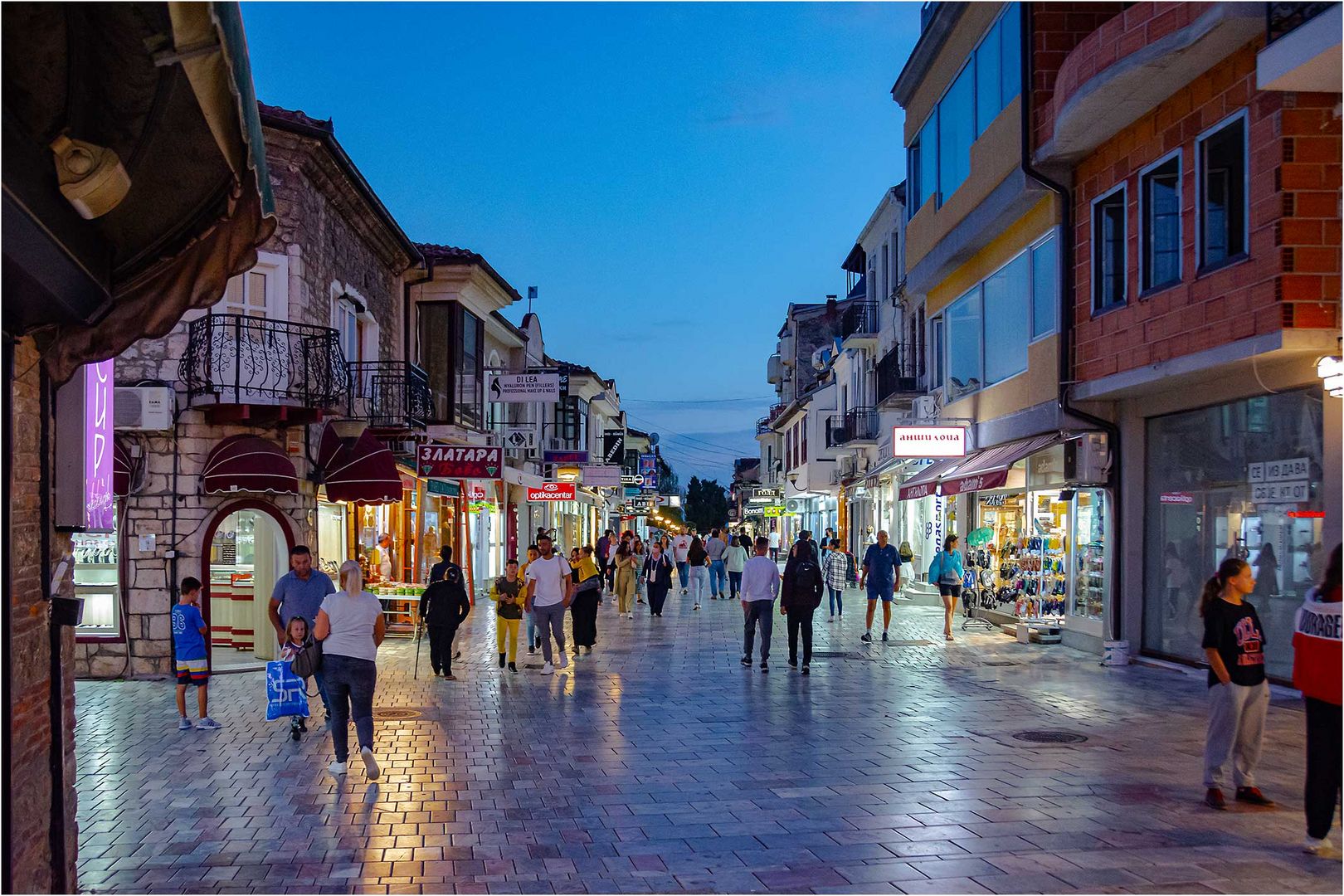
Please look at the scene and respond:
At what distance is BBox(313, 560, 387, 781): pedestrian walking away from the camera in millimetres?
9398

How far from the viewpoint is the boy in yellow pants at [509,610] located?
1580cm

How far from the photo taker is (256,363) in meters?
16.0

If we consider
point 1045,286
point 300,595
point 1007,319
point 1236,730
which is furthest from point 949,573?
point 1236,730

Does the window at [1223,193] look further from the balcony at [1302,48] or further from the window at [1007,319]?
the window at [1007,319]

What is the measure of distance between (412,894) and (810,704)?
23.3ft

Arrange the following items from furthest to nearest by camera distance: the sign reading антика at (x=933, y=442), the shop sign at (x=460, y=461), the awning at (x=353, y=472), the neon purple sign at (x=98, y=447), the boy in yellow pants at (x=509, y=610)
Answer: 1. the sign reading антика at (x=933, y=442)
2. the shop sign at (x=460, y=461)
3. the awning at (x=353, y=472)
4. the boy in yellow pants at (x=509, y=610)
5. the neon purple sign at (x=98, y=447)

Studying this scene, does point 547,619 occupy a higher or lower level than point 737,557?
higher

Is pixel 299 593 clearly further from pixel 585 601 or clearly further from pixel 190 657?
pixel 585 601

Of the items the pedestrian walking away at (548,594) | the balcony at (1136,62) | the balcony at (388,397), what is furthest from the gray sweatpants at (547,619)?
the balcony at (1136,62)

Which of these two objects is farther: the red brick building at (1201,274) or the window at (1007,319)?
the window at (1007,319)

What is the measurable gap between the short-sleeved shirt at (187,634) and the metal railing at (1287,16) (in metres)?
11.4

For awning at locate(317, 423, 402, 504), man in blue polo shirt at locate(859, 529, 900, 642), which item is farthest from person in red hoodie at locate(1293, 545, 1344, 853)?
awning at locate(317, 423, 402, 504)

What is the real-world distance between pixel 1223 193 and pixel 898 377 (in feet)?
50.0

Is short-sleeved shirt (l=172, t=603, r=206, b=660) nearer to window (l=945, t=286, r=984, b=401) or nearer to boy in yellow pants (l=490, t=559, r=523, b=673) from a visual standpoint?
boy in yellow pants (l=490, t=559, r=523, b=673)
